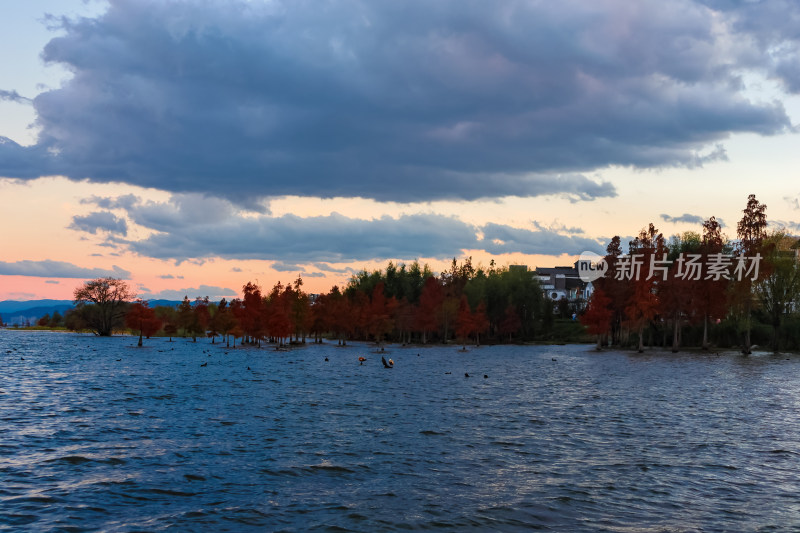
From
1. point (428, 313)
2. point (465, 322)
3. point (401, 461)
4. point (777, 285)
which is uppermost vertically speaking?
point (777, 285)

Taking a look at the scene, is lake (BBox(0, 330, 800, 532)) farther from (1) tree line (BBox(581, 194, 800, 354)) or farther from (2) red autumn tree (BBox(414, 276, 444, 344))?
(2) red autumn tree (BBox(414, 276, 444, 344))

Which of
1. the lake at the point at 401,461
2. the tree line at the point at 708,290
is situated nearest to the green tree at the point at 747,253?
the tree line at the point at 708,290

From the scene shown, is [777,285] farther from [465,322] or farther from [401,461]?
[401,461]

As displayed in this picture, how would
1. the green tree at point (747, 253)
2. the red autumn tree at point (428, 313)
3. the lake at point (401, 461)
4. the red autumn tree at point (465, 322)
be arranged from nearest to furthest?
the lake at point (401, 461), the green tree at point (747, 253), the red autumn tree at point (465, 322), the red autumn tree at point (428, 313)

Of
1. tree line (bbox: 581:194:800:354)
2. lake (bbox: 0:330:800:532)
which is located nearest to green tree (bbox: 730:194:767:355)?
tree line (bbox: 581:194:800:354)

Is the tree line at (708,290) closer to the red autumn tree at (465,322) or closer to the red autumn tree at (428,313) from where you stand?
the red autumn tree at (465,322)

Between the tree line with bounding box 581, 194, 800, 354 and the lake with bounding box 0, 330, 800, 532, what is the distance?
255 ft

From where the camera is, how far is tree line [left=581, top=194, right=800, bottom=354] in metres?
124

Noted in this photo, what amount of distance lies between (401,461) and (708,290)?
128m

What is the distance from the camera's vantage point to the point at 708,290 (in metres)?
135

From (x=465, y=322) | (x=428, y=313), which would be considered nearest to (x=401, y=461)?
(x=465, y=322)

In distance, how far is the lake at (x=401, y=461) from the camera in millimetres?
19609

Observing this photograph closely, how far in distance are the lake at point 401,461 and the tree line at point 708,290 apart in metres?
77.9

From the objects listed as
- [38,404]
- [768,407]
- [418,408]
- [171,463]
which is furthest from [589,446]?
[38,404]
